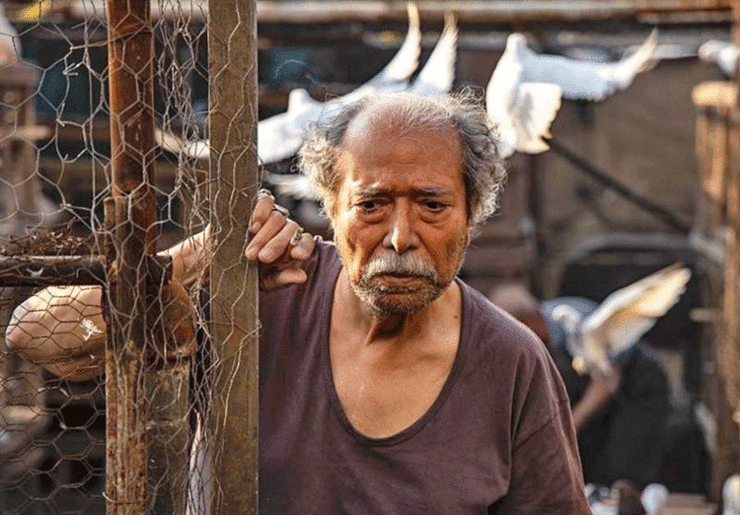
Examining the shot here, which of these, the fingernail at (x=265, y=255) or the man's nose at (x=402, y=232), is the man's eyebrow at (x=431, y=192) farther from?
the fingernail at (x=265, y=255)

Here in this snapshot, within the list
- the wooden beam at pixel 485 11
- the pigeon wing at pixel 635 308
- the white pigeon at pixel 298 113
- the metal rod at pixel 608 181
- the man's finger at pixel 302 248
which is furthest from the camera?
the metal rod at pixel 608 181

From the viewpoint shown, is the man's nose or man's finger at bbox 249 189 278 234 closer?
man's finger at bbox 249 189 278 234

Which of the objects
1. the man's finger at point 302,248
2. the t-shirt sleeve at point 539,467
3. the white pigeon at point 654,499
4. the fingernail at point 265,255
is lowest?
the white pigeon at point 654,499

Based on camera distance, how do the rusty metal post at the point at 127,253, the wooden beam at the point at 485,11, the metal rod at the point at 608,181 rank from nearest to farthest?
the rusty metal post at the point at 127,253 → the wooden beam at the point at 485,11 → the metal rod at the point at 608,181

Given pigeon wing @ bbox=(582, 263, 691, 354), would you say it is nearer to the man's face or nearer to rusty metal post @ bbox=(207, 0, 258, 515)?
the man's face

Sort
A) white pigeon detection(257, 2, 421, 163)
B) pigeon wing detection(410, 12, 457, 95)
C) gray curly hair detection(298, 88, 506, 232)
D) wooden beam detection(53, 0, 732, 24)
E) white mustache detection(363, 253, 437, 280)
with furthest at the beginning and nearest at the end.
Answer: wooden beam detection(53, 0, 732, 24) < white pigeon detection(257, 2, 421, 163) < pigeon wing detection(410, 12, 457, 95) < gray curly hair detection(298, 88, 506, 232) < white mustache detection(363, 253, 437, 280)

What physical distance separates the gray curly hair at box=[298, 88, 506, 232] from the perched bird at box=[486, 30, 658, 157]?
193cm

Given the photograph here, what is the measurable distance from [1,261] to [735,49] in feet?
17.1

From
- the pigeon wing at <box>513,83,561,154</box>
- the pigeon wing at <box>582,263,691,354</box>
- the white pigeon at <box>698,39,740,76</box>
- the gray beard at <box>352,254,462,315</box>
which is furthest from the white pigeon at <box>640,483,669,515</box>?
the gray beard at <box>352,254,462,315</box>

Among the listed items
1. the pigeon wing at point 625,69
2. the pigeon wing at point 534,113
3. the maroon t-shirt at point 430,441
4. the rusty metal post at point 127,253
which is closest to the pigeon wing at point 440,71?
the pigeon wing at point 534,113

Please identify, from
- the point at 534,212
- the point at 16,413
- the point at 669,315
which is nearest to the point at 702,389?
the point at 669,315

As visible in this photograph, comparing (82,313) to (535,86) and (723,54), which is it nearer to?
(535,86)

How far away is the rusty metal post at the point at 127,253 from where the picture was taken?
2.13 meters

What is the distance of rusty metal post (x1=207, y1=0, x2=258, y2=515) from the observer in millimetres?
2162
